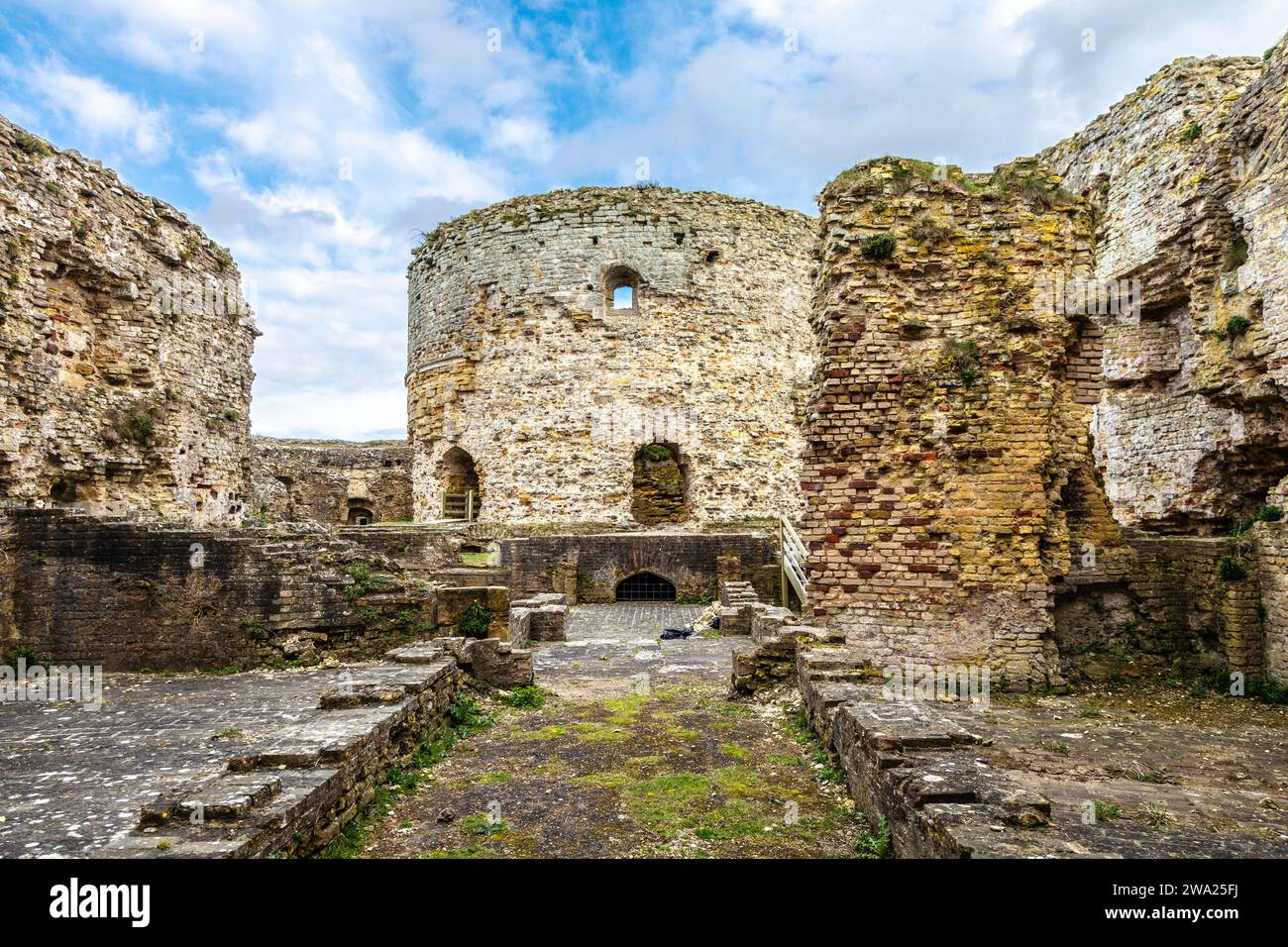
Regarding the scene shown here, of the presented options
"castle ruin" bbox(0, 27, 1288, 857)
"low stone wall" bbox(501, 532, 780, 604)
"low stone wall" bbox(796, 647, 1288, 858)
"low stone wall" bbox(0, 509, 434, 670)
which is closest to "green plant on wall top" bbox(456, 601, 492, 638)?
"castle ruin" bbox(0, 27, 1288, 857)

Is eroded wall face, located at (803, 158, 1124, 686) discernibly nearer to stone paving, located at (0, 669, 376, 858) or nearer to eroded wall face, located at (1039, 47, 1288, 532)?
eroded wall face, located at (1039, 47, 1288, 532)

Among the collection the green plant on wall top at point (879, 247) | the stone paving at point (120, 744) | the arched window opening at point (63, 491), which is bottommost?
the stone paving at point (120, 744)

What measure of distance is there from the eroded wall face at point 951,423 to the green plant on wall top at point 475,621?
3.64 m

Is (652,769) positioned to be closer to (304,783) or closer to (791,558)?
(304,783)

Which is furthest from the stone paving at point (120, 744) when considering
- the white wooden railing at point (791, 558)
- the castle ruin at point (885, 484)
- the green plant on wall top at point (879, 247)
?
the white wooden railing at point (791, 558)

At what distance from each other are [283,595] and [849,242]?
7750mm

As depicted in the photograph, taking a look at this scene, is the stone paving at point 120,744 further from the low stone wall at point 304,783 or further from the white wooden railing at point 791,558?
the white wooden railing at point 791,558

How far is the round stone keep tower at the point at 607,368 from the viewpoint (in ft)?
63.7

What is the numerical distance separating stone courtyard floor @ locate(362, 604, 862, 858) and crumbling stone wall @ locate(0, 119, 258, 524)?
7.94 metres

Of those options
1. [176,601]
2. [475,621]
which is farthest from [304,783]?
[176,601]

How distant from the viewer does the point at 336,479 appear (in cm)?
2697

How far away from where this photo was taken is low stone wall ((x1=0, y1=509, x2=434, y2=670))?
9.10 m

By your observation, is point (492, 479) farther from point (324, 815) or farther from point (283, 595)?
point (324, 815)

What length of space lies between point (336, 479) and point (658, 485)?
13.0m
